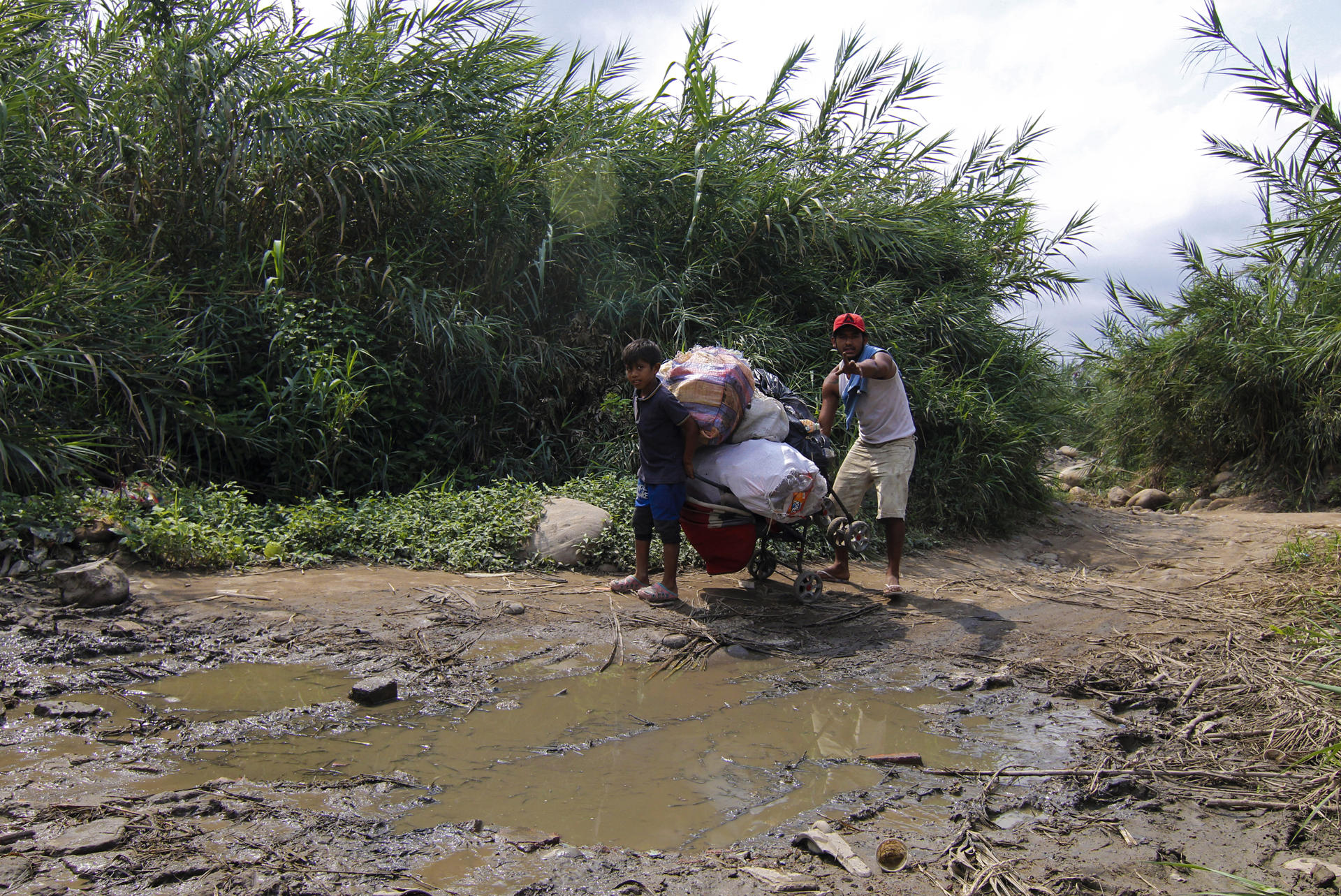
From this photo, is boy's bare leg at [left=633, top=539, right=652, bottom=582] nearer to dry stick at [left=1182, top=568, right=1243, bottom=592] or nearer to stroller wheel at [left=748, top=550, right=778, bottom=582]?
stroller wheel at [left=748, top=550, right=778, bottom=582]

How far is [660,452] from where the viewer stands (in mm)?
4555

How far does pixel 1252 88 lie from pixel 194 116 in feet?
23.2

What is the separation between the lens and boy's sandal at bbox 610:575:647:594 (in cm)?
484

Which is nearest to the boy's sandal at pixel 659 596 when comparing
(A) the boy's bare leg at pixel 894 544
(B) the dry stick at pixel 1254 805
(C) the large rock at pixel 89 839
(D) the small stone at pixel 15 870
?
(A) the boy's bare leg at pixel 894 544

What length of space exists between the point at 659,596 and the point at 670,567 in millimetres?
167

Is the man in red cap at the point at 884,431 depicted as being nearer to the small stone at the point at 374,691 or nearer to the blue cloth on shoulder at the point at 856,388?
the blue cloth on shoulder at the point at 856,388

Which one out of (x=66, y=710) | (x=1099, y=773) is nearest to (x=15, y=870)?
(x=66, y=710)

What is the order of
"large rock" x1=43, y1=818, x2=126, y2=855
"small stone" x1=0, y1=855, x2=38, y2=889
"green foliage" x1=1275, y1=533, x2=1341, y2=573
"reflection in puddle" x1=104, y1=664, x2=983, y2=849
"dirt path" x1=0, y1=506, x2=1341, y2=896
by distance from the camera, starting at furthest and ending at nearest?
"green foliage" x1=1275, y1=533, x2=1341, y2=573
"reflection in puddle" x1=104, y1=664, x2=983, y2=849
"dirt path" x1=0, y1=506, x2=1341, y2=896
"large rock" x1=43, y1=818, x2=126, y2=855
"small stone" x1=0, y1=855, x2=38, y2=889

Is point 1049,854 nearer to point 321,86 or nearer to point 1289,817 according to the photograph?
point 1289,817

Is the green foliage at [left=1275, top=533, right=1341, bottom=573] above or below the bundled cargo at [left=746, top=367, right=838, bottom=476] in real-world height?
below

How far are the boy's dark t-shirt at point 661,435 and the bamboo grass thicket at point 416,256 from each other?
2.02m

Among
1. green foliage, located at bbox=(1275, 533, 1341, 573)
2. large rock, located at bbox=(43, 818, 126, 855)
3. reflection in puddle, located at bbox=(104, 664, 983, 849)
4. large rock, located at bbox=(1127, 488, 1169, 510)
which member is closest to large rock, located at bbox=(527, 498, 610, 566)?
reflection in puddle, located at bbox=(104, 664, 983, 849)

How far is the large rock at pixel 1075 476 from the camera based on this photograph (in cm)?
1221

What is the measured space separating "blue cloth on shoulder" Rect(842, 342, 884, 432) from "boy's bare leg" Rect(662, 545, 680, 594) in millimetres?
1353
